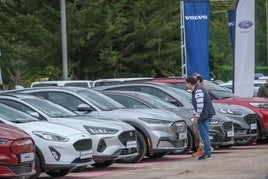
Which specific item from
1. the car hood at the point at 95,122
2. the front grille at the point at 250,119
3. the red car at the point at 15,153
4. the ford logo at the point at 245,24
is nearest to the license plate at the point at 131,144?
the car hood at the point at 95,122

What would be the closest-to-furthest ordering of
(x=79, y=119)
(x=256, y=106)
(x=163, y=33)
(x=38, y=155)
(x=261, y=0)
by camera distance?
1. (x=38, y=155)
2. (x=79, y=119)
3. (x=256, y=106)
4. (x=163, y=33)
5. (x=261, y=0)

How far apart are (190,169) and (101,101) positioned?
9.81ft

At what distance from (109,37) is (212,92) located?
49.2 ft

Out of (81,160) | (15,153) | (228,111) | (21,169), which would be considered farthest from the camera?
(228,111)

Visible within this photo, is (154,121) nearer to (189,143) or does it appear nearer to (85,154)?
(189,143)

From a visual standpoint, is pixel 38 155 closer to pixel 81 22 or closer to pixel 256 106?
pixel 256 106

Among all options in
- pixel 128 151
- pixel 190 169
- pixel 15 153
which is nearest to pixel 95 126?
pixel 128 151

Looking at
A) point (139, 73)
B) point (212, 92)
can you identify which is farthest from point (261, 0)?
point (212, 92)

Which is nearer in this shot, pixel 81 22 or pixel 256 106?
pixel 256 106

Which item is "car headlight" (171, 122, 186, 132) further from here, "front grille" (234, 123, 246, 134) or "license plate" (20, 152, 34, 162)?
"license plate" (20, 152, 34, 162)

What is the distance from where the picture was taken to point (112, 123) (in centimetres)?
1526

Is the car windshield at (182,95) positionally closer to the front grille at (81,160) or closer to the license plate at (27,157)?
the front grille at (81,160)

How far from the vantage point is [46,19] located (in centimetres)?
3656

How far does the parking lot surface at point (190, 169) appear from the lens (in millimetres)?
13891
